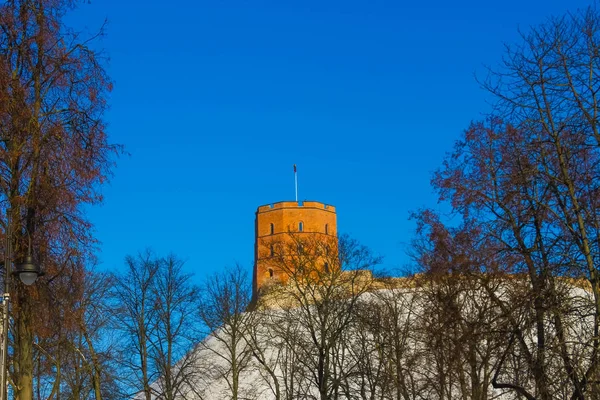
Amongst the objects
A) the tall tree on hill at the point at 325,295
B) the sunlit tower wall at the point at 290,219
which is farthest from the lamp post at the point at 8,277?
the sunlit tower wall at the point at 290,219

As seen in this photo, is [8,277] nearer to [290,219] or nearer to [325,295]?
[325,295]

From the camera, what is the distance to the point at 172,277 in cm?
4734

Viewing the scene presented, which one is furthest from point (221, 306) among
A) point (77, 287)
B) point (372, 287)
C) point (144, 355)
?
point (77, 287)

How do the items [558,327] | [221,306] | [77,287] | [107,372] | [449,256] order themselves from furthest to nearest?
[221,306], [107,372], [449,256], [77,287], [558,327]

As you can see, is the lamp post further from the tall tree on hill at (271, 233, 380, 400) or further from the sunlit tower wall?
the sunlit tower wall

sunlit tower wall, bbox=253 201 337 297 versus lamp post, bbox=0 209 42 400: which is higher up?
sunlit tower wall, bbox=253 201 337 297

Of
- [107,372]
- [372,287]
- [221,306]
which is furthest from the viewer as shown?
[221,306]

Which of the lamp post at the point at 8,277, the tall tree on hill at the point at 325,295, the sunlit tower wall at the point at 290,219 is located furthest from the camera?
the sunlit tower wall at the point at 290,219

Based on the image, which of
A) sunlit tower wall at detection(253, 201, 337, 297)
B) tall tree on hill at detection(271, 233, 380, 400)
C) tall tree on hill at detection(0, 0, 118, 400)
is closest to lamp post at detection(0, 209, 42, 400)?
tall tree on hill at detection(0, 0, 118, 400)

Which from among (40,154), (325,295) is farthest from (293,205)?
(40,154)

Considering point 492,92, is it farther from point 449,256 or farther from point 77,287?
point 77,287

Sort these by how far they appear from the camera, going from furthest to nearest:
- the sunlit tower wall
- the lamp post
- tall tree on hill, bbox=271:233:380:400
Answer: the sunlit tower wall, tall tree on hill, bbox=271:233:380:400, the lamp post

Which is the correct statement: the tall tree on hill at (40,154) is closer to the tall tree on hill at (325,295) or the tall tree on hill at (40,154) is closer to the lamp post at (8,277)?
the lamp post at (8,277)

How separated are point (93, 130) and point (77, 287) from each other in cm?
289
